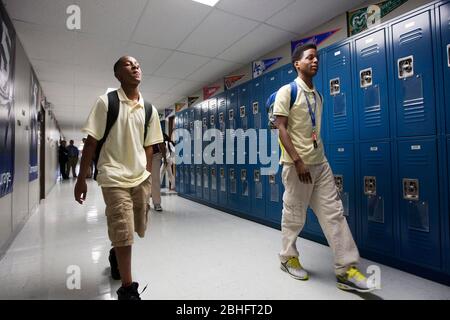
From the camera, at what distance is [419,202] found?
1862 millimetres

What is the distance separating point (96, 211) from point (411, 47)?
4365 mm

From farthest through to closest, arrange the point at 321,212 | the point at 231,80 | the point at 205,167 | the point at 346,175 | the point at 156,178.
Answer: the point at 205,167 < the point at 231,80 < the point at 156,178 < the point at 346,175 < the point at 321,212

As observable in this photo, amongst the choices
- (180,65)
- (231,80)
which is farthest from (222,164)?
(180,65)

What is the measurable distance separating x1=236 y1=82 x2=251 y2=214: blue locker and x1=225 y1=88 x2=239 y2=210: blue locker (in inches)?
3.3

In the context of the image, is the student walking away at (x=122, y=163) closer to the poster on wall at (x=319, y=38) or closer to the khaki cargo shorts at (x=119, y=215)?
the khaki cargo shorts at (x=119, y=215)

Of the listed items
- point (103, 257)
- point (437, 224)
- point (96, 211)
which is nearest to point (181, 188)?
point (96, 211)

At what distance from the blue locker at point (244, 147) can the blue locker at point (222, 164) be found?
40 centimetres

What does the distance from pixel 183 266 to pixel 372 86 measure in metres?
2.13

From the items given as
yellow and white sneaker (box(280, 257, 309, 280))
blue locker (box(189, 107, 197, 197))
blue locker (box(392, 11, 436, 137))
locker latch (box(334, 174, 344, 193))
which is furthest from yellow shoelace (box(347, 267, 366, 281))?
blue locker (box(189, 107, 197, 197))

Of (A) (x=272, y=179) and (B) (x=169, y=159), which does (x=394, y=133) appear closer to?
(A) (x=272, y=179)

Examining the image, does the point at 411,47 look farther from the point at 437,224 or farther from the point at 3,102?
the point at 3,102

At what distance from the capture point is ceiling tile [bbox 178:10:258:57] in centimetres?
280

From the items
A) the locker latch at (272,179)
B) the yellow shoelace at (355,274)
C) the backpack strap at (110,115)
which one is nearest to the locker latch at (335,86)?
the locker latch at (272,179)

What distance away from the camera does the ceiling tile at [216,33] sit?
9.19 feet
